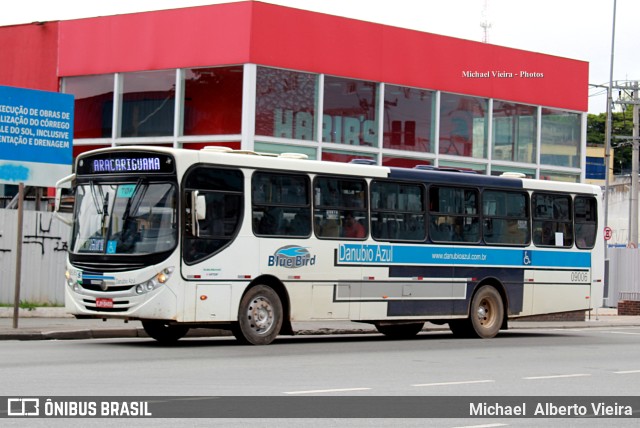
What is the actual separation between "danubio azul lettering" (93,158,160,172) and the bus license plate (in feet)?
6.79

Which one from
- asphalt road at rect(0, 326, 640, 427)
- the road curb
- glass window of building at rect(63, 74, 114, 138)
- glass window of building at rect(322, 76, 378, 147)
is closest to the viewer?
asphalt road at rect(0, 326, 640, 427)

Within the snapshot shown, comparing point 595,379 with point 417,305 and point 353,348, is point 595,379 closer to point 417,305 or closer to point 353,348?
point 353,348

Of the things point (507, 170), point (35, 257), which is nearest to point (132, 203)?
point (35, 257)

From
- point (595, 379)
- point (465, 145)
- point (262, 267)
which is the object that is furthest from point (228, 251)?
point (465, 145)

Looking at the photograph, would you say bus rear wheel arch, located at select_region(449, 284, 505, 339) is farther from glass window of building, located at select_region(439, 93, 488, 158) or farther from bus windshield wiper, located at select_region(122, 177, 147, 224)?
glass window of building, located at select_region(439, 93, 488, 158)

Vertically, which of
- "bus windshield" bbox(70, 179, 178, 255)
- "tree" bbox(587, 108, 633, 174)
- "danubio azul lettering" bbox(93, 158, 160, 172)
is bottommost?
"bus windshield" bbox(70, 179, 178, 255)

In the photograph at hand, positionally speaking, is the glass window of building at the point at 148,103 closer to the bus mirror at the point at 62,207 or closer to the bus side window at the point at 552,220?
the bus side window at the point at 552,220

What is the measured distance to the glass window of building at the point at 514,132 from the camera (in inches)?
1394

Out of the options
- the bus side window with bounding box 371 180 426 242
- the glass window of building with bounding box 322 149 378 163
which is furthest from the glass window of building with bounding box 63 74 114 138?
the bus side window with bounding box 371 180 426 242

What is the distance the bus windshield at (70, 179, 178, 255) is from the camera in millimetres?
18531

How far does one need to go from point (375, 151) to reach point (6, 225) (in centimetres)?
1080

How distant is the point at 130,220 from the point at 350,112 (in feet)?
45.2

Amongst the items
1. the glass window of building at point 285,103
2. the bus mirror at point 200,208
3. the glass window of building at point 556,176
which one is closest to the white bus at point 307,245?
the bus mirror at point 200,208

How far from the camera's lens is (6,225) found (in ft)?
82.0
